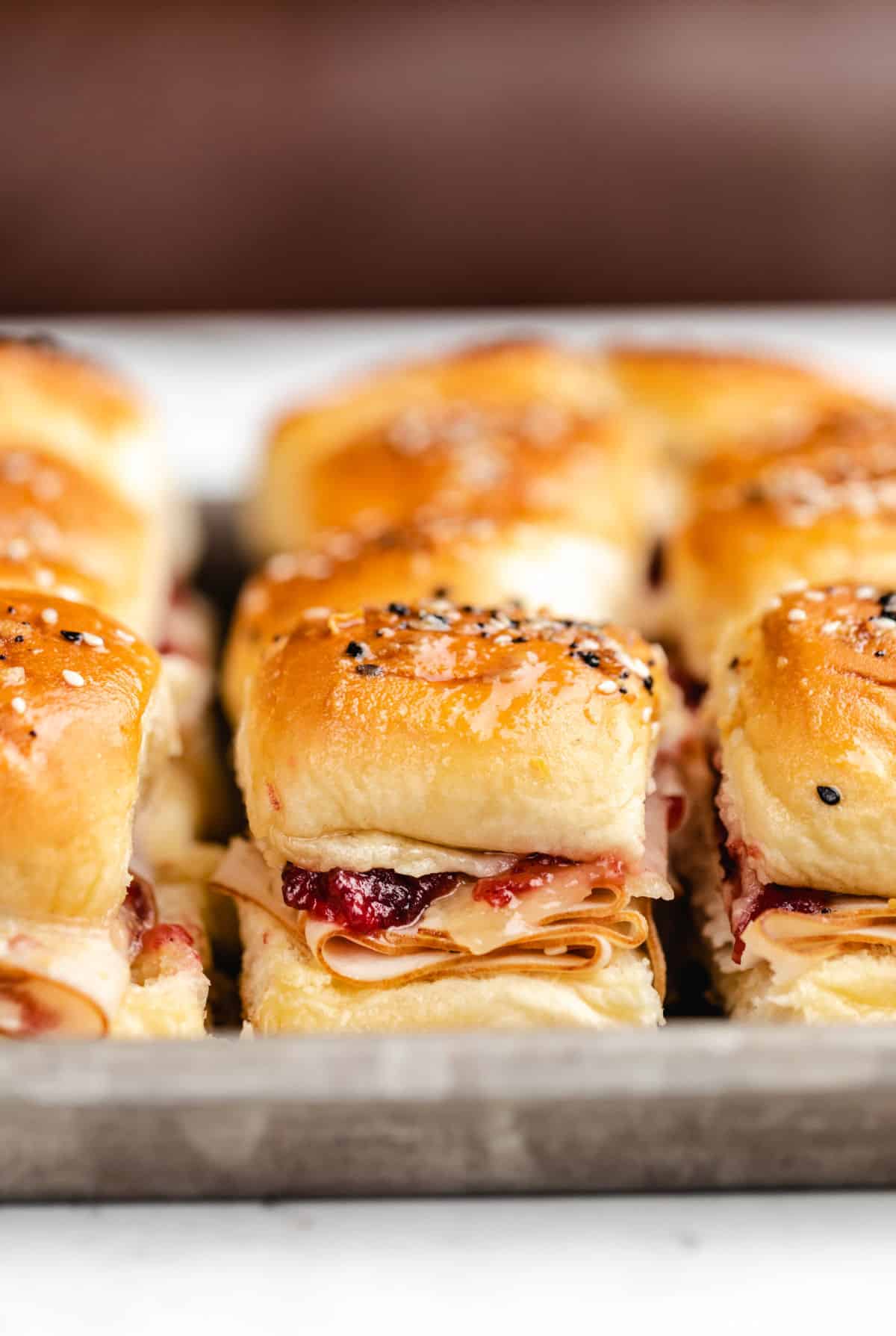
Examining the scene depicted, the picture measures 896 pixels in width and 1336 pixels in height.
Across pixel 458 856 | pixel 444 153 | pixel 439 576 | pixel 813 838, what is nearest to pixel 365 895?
pixel 458 856

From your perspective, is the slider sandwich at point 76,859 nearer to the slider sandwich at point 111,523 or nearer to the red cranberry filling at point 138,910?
the red cranberry filling at point 138,910

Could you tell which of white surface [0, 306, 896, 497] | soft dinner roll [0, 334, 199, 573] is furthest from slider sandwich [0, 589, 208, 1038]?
white surface [0, 306, 896, 497]

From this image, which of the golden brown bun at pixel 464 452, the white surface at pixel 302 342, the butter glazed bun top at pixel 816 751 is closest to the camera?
A: the butter glazed bun top at pixel 816 751

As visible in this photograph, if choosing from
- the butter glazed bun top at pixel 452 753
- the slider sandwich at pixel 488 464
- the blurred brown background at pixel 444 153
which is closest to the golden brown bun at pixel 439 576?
the slider sandwich at pixel 488 464

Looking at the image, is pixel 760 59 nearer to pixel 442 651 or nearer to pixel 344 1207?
pixel 442 651

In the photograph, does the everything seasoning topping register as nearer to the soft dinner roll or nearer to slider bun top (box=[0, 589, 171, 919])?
slider bun top (box=[0, 589, 171, 919])

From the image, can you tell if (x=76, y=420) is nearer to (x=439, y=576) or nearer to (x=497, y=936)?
(x=439, y=576)

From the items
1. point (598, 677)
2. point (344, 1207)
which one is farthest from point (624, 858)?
point (344, 1207)
